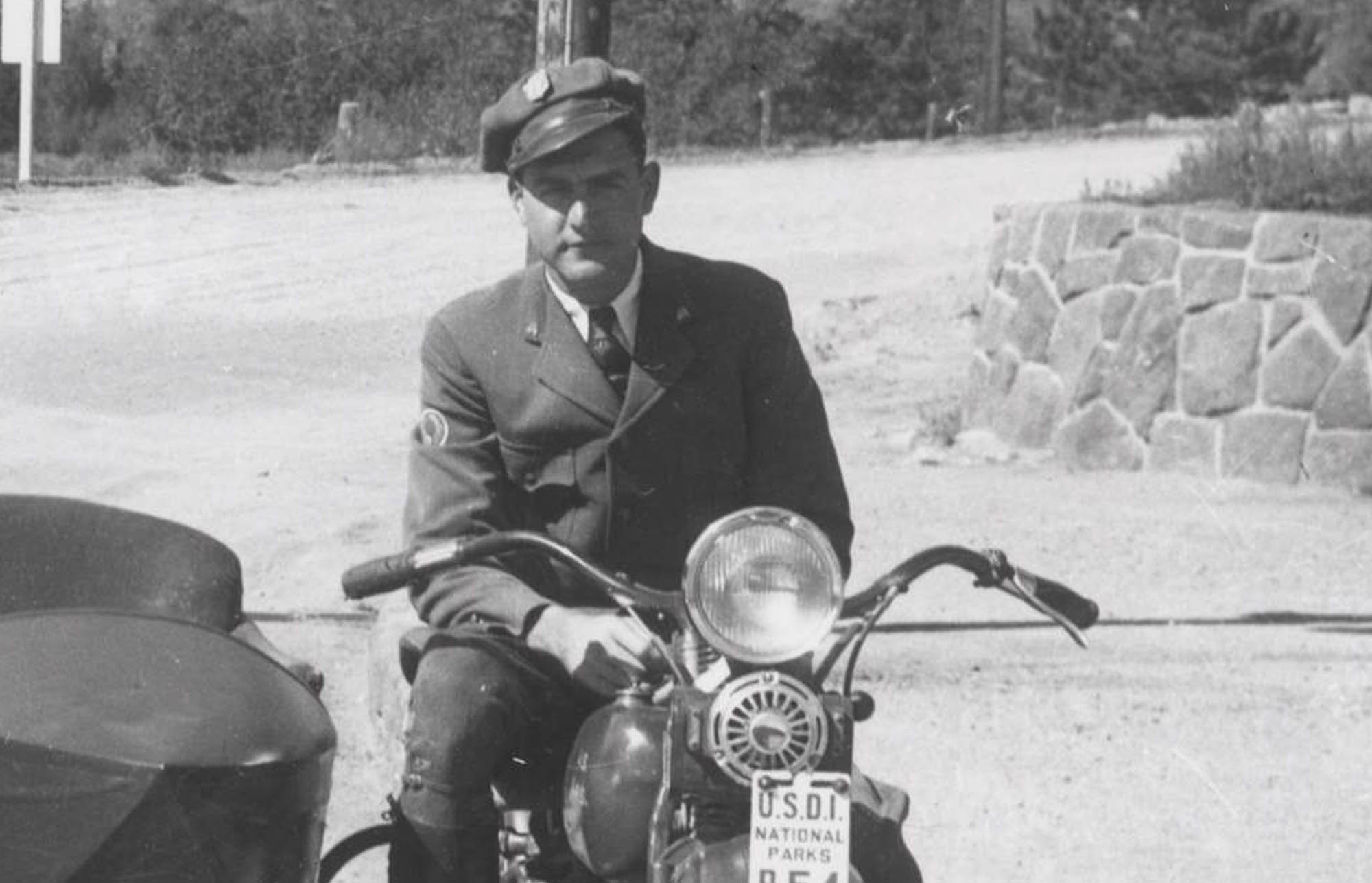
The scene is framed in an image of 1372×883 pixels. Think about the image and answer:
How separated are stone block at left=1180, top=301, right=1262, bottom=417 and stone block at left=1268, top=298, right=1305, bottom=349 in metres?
0.05

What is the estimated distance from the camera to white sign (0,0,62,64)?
7883mm

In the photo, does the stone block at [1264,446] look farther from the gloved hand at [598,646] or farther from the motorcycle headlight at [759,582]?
the motorcycle headlight at [759,582]

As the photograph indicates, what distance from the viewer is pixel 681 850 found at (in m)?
3.02

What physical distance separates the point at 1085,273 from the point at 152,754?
8.96m

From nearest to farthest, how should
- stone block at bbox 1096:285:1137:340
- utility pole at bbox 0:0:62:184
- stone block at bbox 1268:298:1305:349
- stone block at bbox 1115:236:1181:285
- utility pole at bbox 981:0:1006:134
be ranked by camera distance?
→ utility pole at bbox 0:0:62:184 → stone block at bbox 1268:298:1305:349 → stone block at bbox 1115:236:1181:285 → stone block at bbox 1096:285:1137:340 → utility pole at bbox 981:0:1006:134

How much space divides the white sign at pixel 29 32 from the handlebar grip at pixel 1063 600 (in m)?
5.28

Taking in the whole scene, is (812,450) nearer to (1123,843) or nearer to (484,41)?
(1123,843)

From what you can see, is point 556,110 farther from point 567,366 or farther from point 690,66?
point 690,66

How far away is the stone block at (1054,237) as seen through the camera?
1177 cm

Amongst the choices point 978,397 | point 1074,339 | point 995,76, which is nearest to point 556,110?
point 1074,339

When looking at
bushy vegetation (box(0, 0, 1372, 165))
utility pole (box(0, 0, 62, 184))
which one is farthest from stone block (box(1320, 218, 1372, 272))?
utility pole (box(0, 0, 62, 184))

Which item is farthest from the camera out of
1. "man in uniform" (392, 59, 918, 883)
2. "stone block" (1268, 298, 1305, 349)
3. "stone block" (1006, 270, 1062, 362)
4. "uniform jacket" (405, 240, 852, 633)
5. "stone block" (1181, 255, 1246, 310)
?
"stone block" (1006, 270, 1062, 362)

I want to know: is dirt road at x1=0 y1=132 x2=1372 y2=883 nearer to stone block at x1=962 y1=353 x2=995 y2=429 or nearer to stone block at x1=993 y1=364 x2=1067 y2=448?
stone block at x1=962 y1=353 x2=995 y2=429

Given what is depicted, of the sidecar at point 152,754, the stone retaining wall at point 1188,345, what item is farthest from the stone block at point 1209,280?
the sidecar at point 152,754
